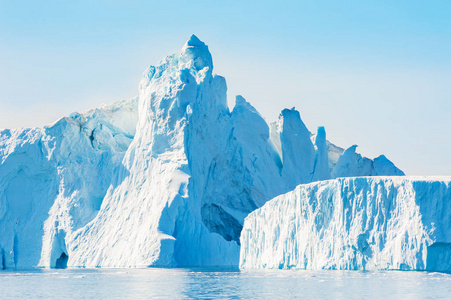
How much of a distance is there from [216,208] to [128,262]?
745cm

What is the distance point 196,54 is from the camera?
42969 millimetres

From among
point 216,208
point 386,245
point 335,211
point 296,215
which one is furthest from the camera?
point 216,208

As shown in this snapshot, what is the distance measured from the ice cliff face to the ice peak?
54mm

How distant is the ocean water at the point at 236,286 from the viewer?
20.4 meters

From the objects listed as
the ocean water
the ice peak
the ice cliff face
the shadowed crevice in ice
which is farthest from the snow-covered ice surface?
→ the shadowed crevice in ice

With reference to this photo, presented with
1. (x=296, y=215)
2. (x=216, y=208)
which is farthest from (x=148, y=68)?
(x=296, y=215)

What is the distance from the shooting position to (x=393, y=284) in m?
23.0

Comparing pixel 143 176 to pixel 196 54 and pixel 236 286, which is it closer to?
pixel 196 54

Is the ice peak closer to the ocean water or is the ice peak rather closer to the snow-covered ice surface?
the snow-covered ice surface

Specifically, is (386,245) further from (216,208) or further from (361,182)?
(216,208)

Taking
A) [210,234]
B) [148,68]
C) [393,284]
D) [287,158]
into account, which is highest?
[148,68]

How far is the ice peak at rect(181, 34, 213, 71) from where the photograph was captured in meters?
42.8

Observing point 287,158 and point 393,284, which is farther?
point 287,158

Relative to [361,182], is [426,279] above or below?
below
